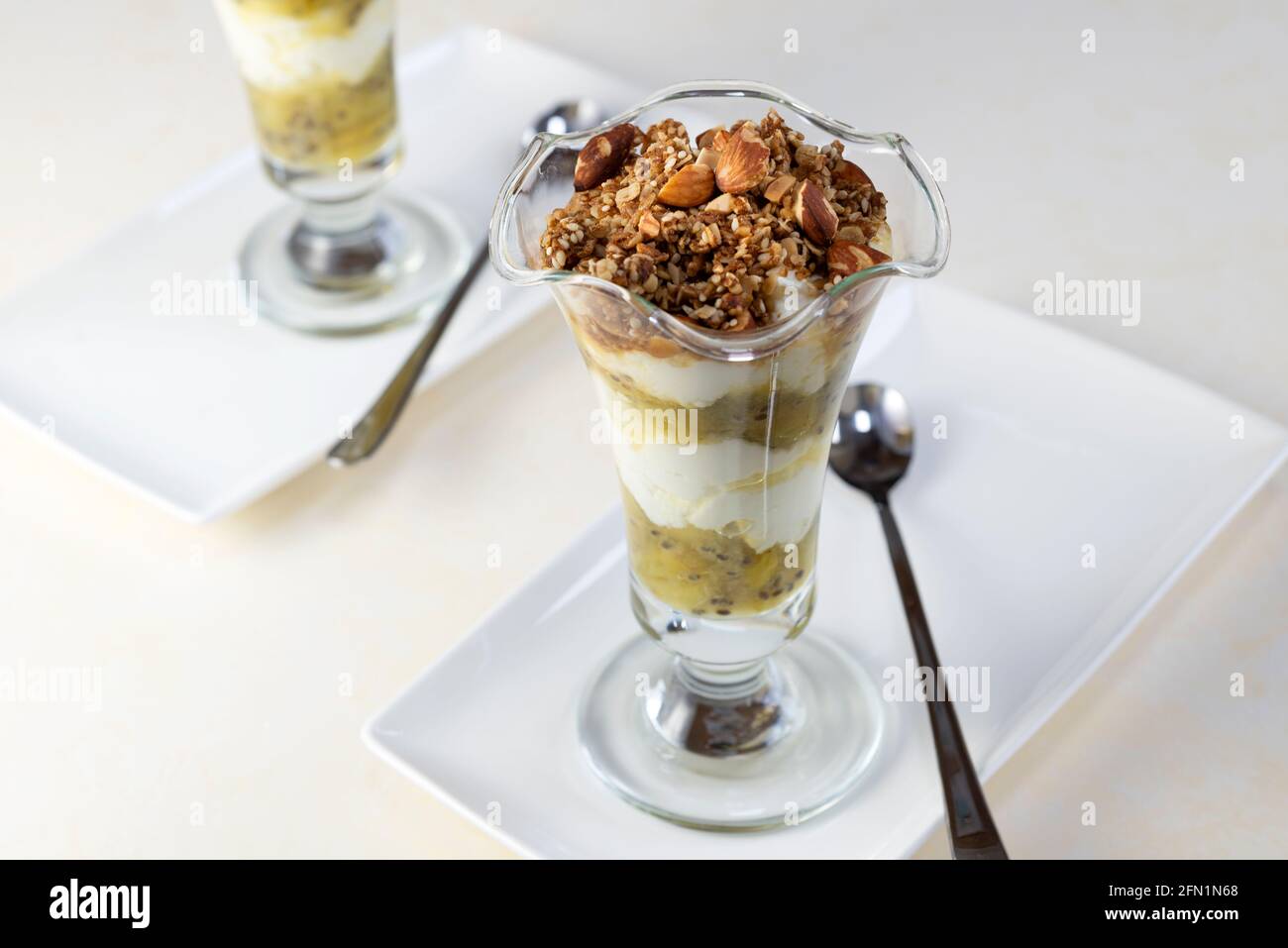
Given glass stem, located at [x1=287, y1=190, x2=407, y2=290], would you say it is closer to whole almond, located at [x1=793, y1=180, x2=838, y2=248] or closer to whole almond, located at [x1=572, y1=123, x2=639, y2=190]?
whole almond, located at [x1=572, y1=123, x2=639, y2=190]

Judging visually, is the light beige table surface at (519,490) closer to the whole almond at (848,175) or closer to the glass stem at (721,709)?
the glass stem at (721,709)

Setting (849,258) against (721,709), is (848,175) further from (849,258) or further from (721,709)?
(721,709)

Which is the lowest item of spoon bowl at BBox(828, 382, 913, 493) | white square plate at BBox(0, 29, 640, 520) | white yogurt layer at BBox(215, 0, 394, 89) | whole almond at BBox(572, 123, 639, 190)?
white square plate at BBox(0, 29, 640, 520)

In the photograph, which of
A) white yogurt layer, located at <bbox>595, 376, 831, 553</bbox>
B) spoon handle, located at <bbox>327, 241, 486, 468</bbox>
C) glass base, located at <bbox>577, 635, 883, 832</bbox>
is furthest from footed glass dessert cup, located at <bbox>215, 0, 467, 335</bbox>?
white yogurt layer, located at <bbox>595, 376, 831, 553</bbox>

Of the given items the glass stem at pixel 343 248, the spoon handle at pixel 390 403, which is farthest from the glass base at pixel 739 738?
the glass stem at pixel 343 248

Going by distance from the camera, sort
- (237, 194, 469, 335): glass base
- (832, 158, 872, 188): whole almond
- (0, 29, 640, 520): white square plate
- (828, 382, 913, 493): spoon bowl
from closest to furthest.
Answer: (832, 158, 872, 188): whole almond < (828, 382, 913, 493): spoon bowl < (0, 29, 640, 520): white square plate < (237, 194, 469, 335): glass base
